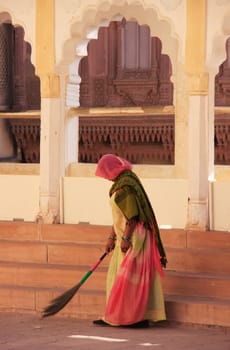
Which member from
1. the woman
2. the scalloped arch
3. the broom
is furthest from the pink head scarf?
the scalloped arch

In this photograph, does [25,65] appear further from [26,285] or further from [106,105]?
[26,285]

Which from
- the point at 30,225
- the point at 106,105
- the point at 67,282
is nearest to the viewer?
the point at 67,282

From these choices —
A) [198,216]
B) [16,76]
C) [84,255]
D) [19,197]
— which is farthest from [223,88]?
[84,255]

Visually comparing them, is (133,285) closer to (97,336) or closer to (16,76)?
(97,336)

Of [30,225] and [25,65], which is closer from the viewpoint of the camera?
Answer: [30,225]

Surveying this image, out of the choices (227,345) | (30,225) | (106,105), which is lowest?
(227,345)

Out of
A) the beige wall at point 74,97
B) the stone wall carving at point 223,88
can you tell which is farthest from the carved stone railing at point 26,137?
the beige wall at point 74,97

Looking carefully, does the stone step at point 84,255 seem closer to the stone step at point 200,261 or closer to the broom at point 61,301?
the stone step at point 200,261

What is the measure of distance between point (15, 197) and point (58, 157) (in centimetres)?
72

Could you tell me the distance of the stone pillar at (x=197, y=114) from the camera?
11438 mm

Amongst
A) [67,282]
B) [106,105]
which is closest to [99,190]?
[67,282]

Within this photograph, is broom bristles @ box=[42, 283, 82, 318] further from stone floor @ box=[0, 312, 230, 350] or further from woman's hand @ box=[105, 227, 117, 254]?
woman's hand @ box=[105, 227, 117, 254]

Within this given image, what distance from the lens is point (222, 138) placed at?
15523 mm

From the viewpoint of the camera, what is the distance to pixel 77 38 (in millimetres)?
12234
